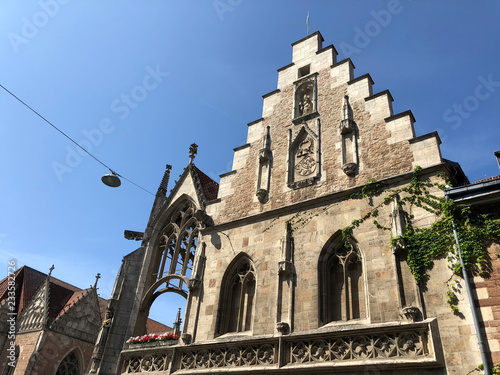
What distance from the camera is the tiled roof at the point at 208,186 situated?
53.9ft

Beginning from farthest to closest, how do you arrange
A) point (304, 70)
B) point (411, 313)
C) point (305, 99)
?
point (304, 70) → point (305, 99) → point (411, 313)

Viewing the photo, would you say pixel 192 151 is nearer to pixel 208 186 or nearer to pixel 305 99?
pixel 208 186

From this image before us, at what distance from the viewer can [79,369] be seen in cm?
2520

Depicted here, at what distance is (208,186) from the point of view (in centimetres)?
1719

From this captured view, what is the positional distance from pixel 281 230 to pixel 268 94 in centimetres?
650

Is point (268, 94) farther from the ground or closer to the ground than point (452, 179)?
farther from the ground

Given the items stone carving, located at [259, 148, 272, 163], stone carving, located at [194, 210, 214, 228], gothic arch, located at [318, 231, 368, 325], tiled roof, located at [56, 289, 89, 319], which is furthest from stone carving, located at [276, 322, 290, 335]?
tiled roof, located at [56, 289, 89, 319]

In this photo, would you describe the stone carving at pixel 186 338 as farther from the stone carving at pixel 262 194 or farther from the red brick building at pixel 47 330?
the red brick building at pixel 47 330

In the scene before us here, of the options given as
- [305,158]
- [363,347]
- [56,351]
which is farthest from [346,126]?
[56,351]

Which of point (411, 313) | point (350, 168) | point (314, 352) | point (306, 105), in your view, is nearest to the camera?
point (411, 313)

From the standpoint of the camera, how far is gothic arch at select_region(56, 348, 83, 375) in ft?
80.3

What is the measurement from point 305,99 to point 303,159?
2.90 m

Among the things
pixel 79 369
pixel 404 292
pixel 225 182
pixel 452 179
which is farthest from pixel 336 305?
pixel 79 369

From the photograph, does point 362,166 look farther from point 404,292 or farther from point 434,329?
point 434,329
